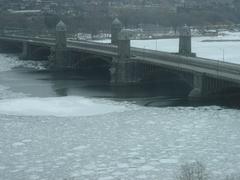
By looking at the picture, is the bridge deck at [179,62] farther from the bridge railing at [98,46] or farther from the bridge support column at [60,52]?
the bridge support column at [60,52]

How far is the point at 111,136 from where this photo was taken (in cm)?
2323

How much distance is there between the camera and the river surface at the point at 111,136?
18422mm

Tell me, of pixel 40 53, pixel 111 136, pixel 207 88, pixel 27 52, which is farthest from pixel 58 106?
pixel 40 53

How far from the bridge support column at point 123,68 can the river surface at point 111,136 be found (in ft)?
19.2

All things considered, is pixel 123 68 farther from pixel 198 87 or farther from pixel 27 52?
pixel 27 52

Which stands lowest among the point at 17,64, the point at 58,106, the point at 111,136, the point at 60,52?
the point at 17,64

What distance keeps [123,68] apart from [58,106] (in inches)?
498

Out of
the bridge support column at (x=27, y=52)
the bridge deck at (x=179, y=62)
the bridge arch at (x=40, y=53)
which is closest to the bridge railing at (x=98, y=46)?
the bridge deck at (x=179, y=62)

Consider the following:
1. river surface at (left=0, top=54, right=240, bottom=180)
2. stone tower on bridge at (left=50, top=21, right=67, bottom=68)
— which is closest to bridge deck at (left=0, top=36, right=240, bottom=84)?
stone tower on bridge at (left=50, top=21, right=67, bottom=68)

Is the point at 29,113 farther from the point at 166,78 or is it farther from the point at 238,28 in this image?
the point at 238,28

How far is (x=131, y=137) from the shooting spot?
75.6 ft

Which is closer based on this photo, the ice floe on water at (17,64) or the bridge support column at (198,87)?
the bridge support column at (198,87)

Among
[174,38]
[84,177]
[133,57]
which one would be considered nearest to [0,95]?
[133,57]

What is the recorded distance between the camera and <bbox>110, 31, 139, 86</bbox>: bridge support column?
143ft
